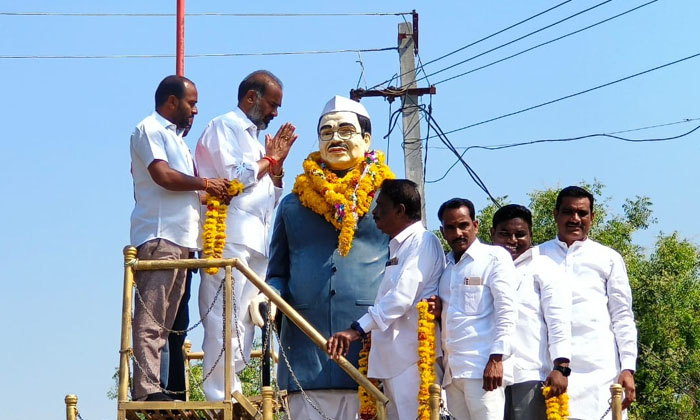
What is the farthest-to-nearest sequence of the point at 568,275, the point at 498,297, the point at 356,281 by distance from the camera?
the point at 356,281
the point at 568,275
the point at 498,297

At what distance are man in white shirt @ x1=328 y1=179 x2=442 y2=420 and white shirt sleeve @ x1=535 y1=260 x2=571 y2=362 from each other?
68cm

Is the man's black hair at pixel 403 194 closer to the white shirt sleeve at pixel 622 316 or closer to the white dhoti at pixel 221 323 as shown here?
the white dhoti at pixel 221 323

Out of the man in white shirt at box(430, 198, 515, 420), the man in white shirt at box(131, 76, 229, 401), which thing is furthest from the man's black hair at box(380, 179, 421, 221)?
the man in white shirt at box(131, 76, 229, 401)

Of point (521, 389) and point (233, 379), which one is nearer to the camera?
point (521, 389)

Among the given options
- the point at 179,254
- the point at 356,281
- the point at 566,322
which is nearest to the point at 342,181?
the point at 356,281

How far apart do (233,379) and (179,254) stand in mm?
918

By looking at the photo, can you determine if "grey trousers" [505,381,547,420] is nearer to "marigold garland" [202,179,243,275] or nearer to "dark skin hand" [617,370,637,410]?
"dark skin hand" [617,370,637,410]

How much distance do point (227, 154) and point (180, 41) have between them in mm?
2802

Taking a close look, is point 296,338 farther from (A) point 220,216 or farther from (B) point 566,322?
(B) point 566,322

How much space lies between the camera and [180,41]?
11445mm

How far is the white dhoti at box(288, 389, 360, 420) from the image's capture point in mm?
8680

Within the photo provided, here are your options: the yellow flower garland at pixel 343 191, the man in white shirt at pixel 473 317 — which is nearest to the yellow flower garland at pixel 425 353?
the man in white shirt at pixel 473 317

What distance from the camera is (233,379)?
8.53 metres

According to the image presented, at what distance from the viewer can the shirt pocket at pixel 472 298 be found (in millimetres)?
7754
